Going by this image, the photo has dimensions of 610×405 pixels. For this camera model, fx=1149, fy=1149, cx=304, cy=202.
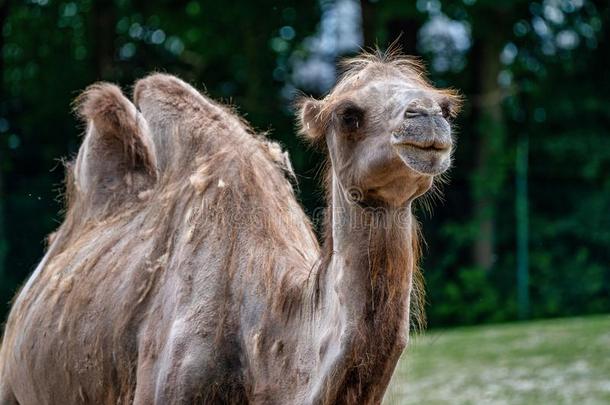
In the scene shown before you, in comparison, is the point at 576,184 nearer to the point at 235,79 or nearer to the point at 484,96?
the point at 484,96

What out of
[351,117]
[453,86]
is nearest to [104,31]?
[453,86]

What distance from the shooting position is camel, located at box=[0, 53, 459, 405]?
Result: 3379 mm

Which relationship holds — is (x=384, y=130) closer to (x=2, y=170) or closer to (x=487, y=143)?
(x=487, y=143)

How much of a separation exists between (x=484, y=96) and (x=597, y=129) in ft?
5.52

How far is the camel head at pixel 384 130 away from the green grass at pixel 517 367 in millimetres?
3897

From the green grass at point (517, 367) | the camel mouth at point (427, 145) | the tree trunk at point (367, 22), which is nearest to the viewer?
the camel mouth at point (427, 145)

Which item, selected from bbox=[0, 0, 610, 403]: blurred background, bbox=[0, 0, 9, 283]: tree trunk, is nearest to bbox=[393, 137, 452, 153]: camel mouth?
bbox=[0, 0, 610, 403]: blurred background

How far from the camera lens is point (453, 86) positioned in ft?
44.5

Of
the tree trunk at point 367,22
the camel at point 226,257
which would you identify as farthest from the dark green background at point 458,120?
the camel at point 226,257

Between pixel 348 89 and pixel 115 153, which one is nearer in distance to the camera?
pixel 348 89

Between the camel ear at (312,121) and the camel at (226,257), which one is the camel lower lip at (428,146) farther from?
the camel ear at (312,121)

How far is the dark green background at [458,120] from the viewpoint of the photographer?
15219 mm

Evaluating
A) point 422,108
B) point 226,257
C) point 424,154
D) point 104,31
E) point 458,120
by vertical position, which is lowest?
point 458,120

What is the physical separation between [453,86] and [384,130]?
1043 centimetres
